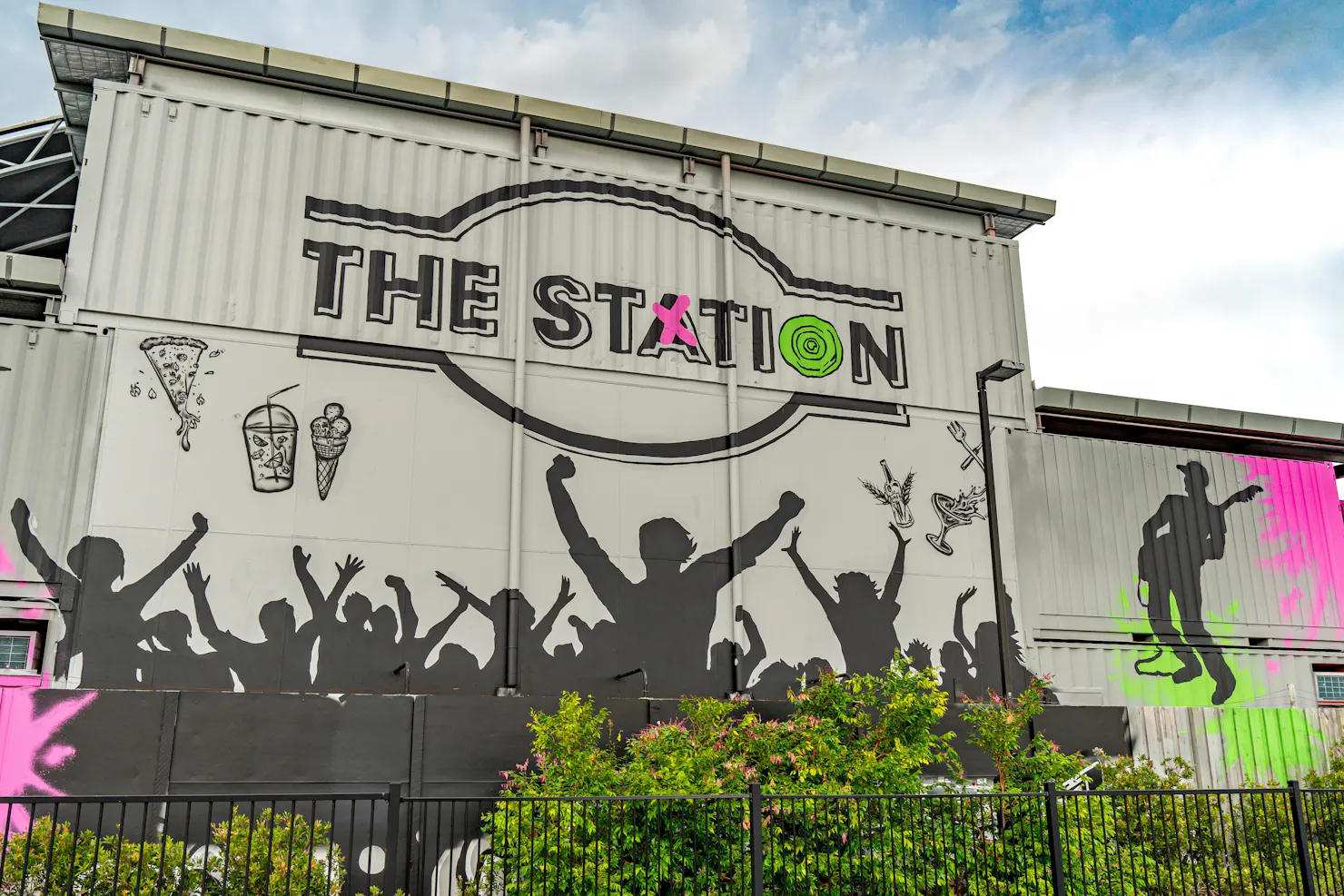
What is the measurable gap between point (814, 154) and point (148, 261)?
11.0 m

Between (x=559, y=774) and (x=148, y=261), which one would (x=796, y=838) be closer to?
(x=559, y=774)

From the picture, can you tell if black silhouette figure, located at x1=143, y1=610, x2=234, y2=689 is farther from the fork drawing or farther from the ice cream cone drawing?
the fork drawing

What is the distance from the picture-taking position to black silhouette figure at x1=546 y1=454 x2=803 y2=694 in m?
16.3

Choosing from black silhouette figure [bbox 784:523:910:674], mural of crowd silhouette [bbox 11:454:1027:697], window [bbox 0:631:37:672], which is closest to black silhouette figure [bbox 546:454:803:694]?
mural of crowd silhouette [bbox 11:454:1027:697]

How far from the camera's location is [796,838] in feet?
37.1

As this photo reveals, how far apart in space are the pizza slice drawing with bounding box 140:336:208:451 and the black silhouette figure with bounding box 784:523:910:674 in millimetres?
8977

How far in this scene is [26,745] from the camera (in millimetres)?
12383

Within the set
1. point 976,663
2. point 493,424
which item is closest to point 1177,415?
point 976,663

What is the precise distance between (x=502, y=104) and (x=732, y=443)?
6.57 m

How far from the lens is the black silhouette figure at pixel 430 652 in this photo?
15.1 metres

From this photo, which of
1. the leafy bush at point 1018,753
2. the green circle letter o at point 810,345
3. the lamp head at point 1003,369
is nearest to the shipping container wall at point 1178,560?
the lamp head at point 1003,369

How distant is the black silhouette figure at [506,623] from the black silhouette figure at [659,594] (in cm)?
84

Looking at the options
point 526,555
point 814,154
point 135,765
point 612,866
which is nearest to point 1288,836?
point 612,866

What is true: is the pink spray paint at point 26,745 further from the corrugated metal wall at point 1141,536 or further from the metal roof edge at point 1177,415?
the metal roof edge at point 1177,415
